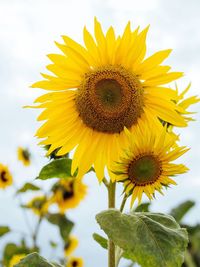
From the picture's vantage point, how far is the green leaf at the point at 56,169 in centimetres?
251

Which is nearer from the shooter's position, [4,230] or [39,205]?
[4,230]

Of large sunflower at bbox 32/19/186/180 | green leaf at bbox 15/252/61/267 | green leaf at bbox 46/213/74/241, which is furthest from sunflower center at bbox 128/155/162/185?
green leaf at bbox 46/213/74/241

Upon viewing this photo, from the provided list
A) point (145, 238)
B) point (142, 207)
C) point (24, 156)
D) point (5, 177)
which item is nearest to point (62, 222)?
point (5, 177)

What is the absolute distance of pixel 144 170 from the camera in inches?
92.4

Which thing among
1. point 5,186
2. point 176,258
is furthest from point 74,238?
point 176,258

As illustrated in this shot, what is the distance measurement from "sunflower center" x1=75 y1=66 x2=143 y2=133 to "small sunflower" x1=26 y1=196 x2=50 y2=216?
3116 mm

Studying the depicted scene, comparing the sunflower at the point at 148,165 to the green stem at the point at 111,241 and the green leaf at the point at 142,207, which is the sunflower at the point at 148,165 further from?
the green leaf at the point at 142,207

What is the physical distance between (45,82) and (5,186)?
13.7ft

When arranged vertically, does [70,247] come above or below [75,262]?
above

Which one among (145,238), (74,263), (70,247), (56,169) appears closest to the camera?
(145,238)

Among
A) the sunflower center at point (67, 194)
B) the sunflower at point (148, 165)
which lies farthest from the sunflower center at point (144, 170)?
the sunflower center at point (67, 194)

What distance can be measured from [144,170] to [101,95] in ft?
2.07

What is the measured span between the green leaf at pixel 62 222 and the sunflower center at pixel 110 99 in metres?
2.72

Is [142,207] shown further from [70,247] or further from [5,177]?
[70,247]
